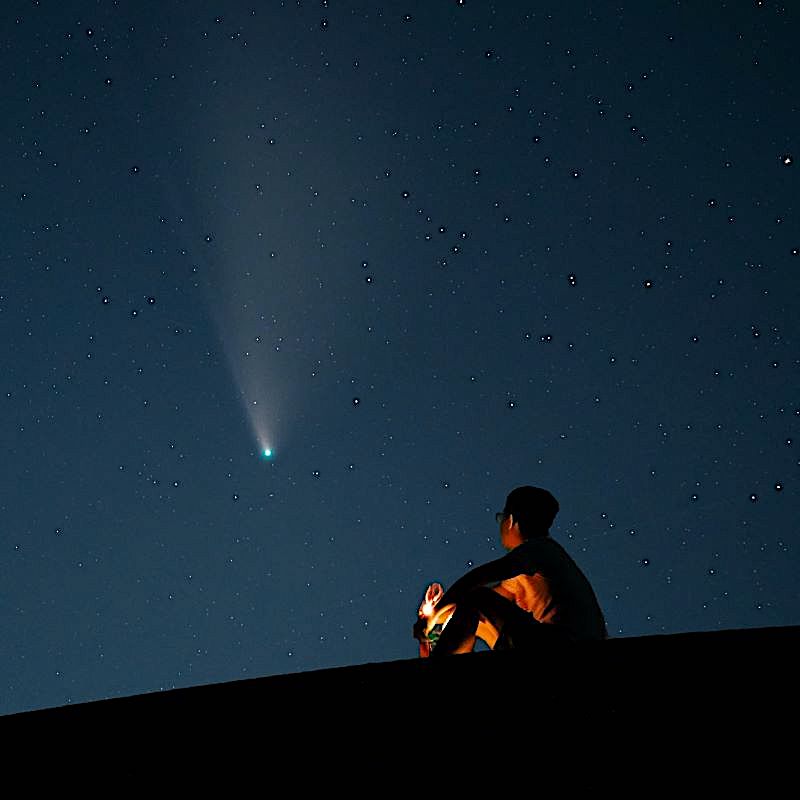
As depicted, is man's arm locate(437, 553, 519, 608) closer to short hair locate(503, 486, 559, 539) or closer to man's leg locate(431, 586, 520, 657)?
man's leg locate(431, 586, 520, 657)

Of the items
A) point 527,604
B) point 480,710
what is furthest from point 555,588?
point 480,710

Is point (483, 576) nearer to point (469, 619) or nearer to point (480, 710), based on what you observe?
point (469, 619)

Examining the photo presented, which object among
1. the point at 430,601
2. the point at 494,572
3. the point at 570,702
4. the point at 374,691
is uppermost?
the point at 430,601

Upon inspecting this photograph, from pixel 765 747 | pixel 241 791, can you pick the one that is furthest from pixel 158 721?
pixel 765 747

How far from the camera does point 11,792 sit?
35.0 inches

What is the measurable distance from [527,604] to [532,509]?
245 millimetres

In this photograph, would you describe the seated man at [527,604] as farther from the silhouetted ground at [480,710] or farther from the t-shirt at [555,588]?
the silhouetted ground at [480,710]

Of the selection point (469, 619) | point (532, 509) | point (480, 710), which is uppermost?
point (532, 509)

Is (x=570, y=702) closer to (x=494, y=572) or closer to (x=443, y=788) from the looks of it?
(x=443, y=788)

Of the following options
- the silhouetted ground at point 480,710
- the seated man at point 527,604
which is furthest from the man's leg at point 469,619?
the silhouetted ground at point 480,710

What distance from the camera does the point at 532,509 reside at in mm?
1951

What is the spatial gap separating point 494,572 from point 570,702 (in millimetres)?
698

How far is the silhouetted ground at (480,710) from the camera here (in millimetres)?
923

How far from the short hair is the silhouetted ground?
18.8 inches
